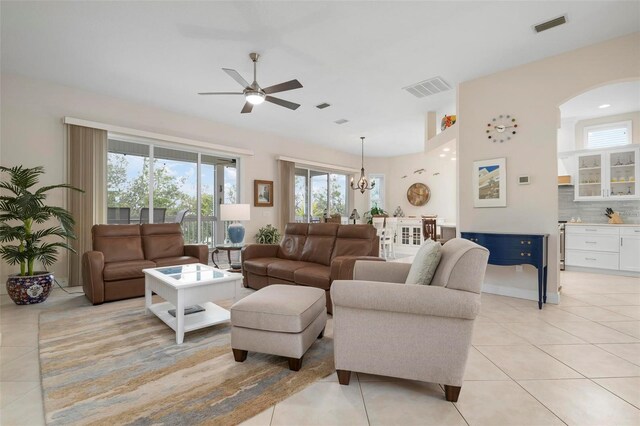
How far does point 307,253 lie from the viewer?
3.77m

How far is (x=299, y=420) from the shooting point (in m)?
1.47

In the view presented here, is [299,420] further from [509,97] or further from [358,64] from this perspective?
[509,97]

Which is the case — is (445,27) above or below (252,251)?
above

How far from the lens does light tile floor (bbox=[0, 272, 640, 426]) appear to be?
1497mm

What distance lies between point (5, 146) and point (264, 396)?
461cm

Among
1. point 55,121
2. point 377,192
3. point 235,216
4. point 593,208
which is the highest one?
point 55,121

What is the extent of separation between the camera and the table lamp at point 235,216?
4.58 m

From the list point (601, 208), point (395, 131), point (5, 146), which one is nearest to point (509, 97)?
point (395, 131)

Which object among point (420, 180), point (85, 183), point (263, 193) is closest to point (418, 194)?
point (420, 180)

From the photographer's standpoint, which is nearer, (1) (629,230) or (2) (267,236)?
(1) (629,230)

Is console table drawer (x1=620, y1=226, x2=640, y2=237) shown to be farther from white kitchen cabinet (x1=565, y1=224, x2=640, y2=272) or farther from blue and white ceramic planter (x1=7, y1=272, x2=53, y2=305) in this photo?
blue and white ceramic planter (x1=7, y1=272, x2=53, y2=305)

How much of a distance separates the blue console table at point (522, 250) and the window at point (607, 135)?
355cm

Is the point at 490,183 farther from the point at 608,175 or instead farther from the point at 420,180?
the point at 420,180

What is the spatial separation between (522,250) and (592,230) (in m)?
2.93
